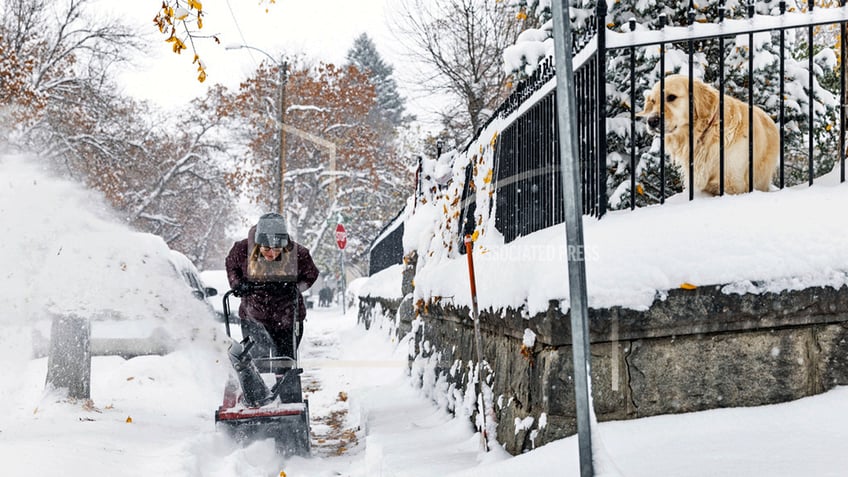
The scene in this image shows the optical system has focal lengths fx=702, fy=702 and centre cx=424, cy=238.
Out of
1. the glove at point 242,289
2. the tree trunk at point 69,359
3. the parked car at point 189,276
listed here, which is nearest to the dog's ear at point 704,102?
the glove at point 242,289

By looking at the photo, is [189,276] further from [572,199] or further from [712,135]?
[572,199]

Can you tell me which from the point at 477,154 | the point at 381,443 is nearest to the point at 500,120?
the point at 477,154

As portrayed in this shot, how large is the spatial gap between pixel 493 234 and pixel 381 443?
2.37m

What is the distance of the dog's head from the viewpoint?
4406 millimetres

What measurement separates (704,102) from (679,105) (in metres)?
0.15

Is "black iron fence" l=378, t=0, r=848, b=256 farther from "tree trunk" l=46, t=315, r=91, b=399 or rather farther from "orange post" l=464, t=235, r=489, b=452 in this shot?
"tree trunk" l=46, t=315, r=91, b=399

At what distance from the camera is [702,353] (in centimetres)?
343

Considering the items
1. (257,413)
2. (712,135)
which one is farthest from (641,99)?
(257,413)

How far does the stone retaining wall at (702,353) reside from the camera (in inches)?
132

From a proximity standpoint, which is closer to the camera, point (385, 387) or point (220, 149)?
point (385, 387)

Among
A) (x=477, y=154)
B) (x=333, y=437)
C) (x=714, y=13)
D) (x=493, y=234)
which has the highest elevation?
(x=714, y=13)

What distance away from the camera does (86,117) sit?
22.1m

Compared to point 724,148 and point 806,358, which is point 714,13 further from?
point 806,358

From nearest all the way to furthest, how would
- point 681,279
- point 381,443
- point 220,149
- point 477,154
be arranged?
1. point 681,279
2. point 381,443
3. point 477,154
4. point 220,149
